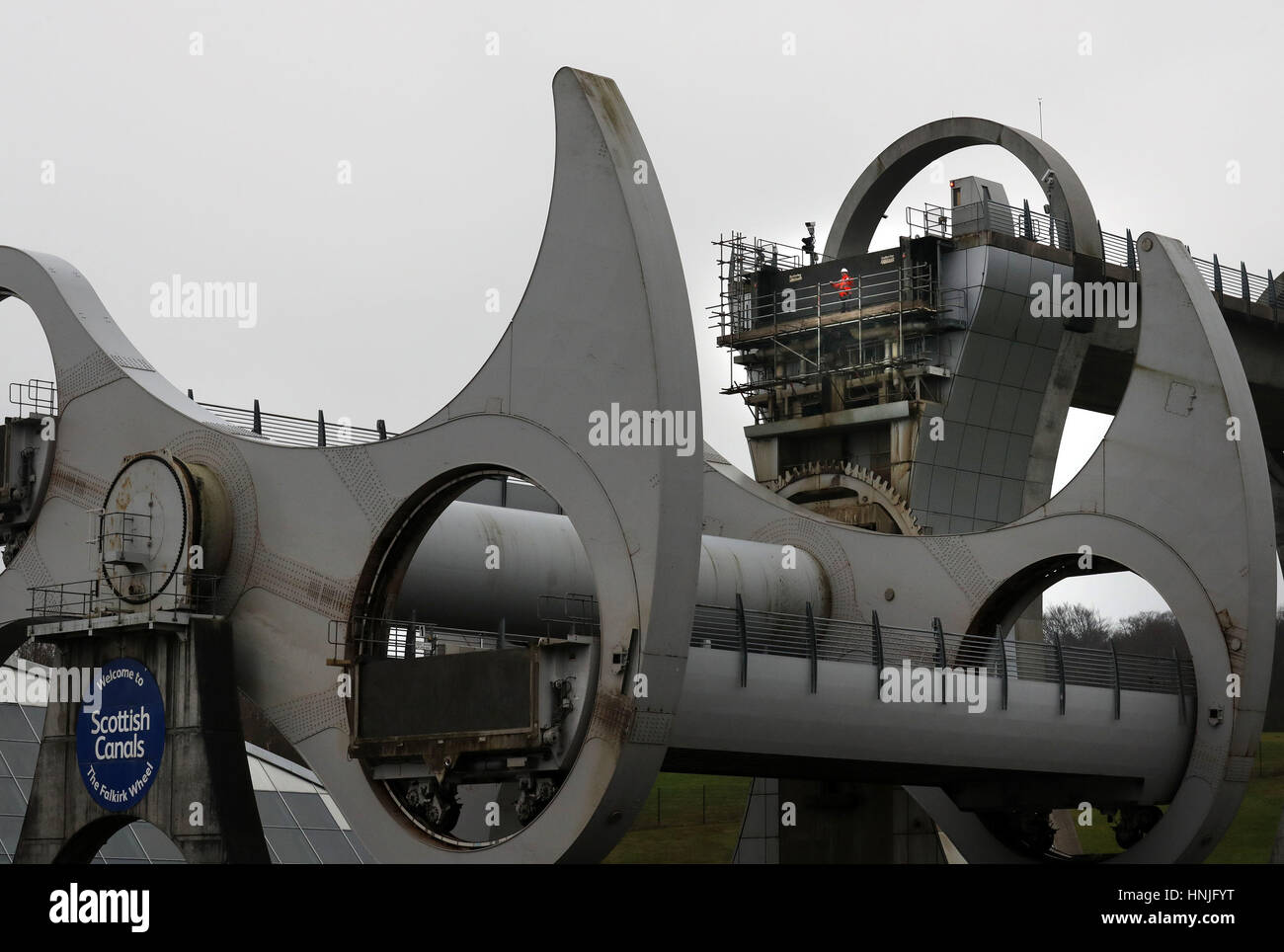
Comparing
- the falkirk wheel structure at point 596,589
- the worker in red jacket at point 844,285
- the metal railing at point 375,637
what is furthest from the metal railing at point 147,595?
the worker in red jacket at point 844,285

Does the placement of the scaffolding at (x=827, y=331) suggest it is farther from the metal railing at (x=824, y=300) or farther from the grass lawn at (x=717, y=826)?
the grass lawn at (x=717, y=826)

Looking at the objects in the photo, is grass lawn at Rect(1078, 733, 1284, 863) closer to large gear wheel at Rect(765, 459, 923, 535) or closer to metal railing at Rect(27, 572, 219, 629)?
large gear wheel at Rect(765, 459, 923, 535)

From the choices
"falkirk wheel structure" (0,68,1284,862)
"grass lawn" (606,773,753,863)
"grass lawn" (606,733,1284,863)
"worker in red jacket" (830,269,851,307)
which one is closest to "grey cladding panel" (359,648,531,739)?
"falkirk wheel structure" (0,68,1284,862)

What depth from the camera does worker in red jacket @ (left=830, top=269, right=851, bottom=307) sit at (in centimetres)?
4428

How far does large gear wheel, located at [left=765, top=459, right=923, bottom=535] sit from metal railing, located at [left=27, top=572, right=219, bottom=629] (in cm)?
1793

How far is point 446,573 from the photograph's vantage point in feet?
95.9

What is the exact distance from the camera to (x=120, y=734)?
27.8 meters

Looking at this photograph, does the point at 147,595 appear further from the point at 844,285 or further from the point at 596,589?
the point at 844,285

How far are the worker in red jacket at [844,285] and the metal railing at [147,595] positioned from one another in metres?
20.1

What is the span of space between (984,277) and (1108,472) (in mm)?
10523

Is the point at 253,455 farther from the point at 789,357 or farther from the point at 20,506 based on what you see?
the point at 789,357
